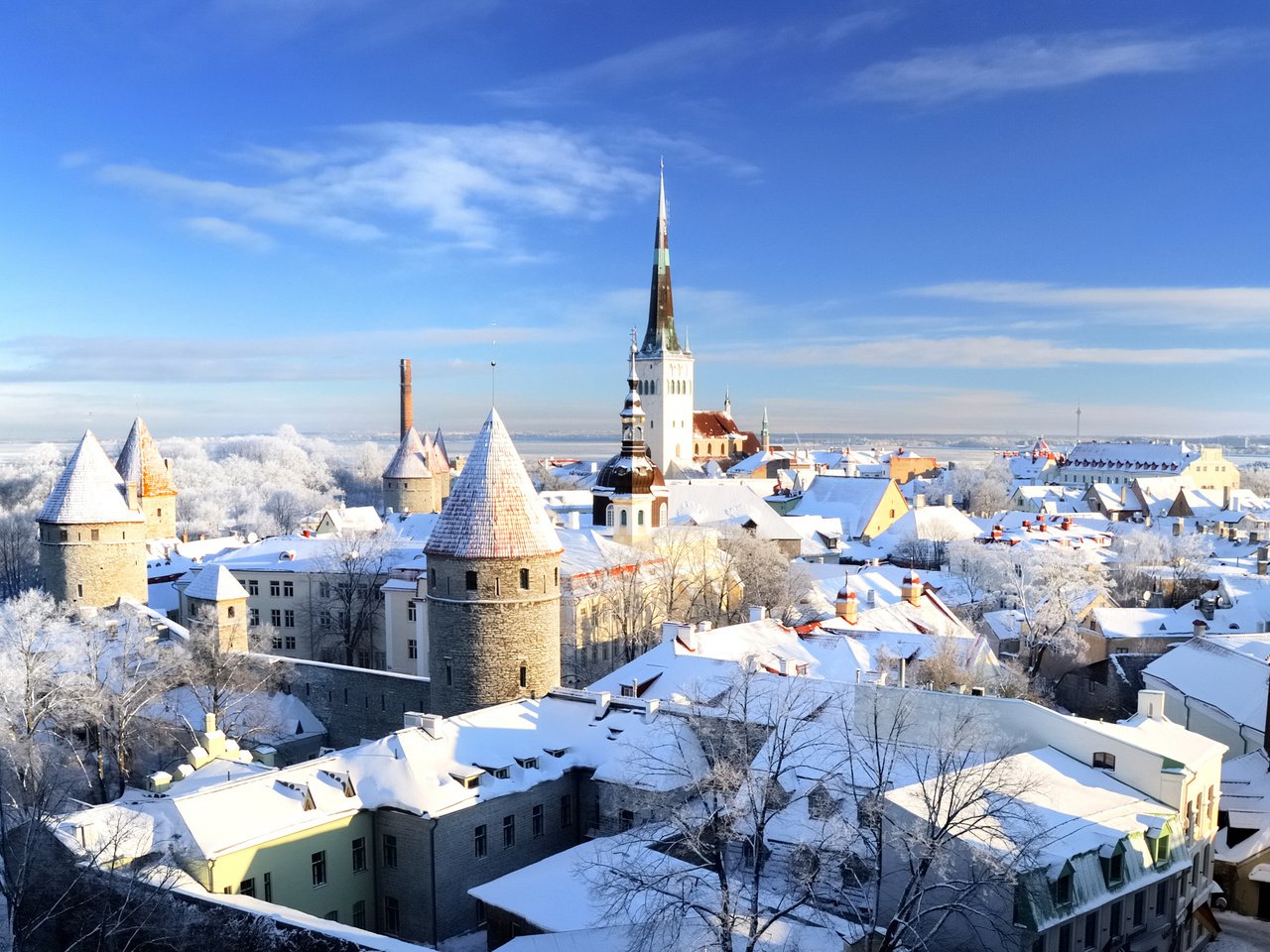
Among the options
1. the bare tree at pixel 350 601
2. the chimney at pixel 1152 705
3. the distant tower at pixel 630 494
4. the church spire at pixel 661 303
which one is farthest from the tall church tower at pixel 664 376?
the chimney at pixel 1152 705

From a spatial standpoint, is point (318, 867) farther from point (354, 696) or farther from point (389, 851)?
point (354, 696)

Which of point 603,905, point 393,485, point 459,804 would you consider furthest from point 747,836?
point 393,485

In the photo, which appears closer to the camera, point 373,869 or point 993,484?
point 373,869

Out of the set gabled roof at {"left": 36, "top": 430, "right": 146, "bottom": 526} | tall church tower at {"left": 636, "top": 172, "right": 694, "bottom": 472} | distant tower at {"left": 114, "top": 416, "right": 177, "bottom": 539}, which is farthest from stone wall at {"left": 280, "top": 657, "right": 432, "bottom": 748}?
tall church tower at {"left": 636, "top": 172, "right": 694, "bottom": 472}

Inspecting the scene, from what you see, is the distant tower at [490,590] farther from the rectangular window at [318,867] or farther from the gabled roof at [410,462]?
the gabled roof at [410,462]

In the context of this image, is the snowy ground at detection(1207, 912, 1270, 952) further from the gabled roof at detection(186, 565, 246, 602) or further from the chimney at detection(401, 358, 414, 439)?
the chimney at detection(401, 358, 414, 439)

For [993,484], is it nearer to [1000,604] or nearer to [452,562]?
[1000,604]
